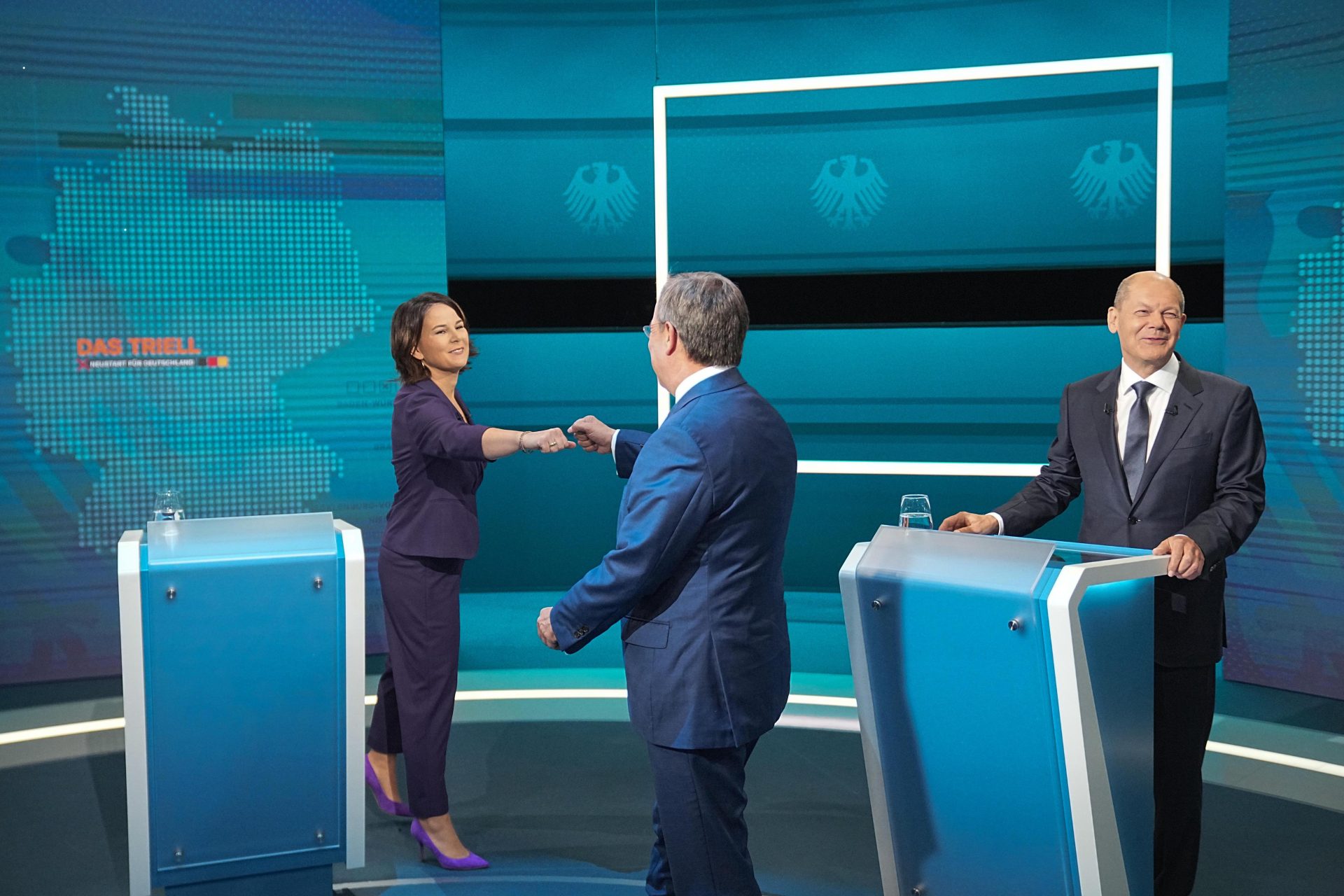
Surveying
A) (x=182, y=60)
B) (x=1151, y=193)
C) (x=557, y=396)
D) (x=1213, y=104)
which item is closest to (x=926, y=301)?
(x=1151, y=193)

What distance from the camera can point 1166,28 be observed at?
5.17m

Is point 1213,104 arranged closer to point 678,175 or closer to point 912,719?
point 678,175

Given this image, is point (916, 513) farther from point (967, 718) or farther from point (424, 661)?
point (424, 661)

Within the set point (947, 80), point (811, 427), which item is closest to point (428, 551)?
point (811, 427)

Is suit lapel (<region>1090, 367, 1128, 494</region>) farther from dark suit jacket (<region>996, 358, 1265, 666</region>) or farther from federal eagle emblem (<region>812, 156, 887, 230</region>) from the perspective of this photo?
federal eagle emblem (<region>812, 156, 887, 230</region>)

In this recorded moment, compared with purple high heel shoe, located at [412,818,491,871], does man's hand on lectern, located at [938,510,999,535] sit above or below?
above

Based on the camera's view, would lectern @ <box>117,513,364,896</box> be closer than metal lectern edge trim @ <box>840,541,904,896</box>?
No

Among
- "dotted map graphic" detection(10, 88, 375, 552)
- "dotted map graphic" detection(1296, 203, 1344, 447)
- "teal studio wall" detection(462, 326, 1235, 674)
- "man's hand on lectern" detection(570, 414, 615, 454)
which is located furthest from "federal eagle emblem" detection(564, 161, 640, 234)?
"dotted map graphic" detection(1296, 203, 1344, 447)

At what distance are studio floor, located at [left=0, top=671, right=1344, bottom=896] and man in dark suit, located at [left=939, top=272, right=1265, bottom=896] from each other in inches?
20.1

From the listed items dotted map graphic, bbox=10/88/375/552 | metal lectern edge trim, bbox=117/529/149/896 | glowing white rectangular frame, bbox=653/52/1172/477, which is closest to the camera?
metal lectern edge trim, bbox=117/529/149/896

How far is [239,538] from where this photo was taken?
2811mm

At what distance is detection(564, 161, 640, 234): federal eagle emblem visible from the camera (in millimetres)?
6059

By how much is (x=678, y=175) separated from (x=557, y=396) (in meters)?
1.34

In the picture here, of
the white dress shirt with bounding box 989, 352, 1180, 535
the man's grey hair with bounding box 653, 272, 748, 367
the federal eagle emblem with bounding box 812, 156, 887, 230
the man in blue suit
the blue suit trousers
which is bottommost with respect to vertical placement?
the blue suit trousers
